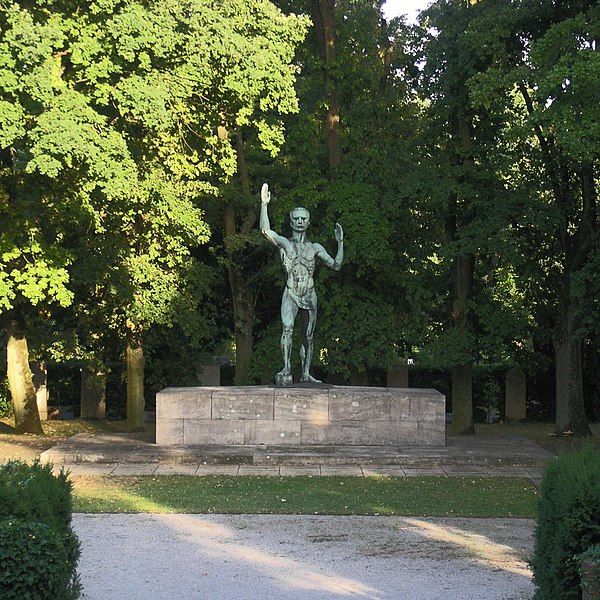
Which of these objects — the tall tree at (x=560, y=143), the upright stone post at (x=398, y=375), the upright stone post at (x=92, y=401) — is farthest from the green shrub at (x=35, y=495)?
the upright stone post at (x=398, y=375)

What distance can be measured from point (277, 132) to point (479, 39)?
4728 mm

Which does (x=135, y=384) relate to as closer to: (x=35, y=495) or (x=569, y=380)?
(x=569, y=380)

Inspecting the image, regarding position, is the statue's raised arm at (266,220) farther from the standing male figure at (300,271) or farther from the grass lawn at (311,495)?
the grass lawn at (311,495)

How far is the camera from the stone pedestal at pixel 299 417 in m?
18.6

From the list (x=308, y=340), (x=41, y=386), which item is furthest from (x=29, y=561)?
(x=41, y=386)

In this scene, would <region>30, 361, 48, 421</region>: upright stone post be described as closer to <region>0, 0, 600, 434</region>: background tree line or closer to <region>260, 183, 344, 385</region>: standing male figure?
<region>0, 0, 600, 434</region>: background tree line

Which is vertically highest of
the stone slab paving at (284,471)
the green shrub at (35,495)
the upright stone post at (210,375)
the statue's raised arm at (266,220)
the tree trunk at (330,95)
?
the tree trunk at (330,95)

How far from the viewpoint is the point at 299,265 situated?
62.2 ft

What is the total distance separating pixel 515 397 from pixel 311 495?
16.9 m

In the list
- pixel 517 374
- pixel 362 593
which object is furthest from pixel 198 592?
pixel 517 374

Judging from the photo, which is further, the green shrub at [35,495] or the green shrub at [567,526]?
the green shrub at [567,526]

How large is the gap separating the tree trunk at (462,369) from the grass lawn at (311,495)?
844 centimetres

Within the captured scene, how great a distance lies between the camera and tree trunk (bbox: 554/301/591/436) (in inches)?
933

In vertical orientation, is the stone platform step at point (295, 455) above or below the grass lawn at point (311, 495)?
above
